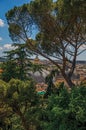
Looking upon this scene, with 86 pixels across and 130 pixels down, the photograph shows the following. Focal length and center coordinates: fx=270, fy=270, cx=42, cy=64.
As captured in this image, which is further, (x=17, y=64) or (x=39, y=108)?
(x=17, y=64)

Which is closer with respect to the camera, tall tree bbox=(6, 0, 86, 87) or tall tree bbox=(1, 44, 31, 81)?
tall tree bbox=(6, 0, 86, 87)

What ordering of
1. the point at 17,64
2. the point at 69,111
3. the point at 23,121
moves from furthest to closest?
the point at 17,64, the point at 23,121, the point at 69,111

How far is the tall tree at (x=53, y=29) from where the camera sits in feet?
27.0

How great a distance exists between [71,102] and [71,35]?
386cm

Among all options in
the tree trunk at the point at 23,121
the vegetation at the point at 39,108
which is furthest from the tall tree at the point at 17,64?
the tree trunk at the point at 23,121

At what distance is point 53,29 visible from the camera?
340 inches

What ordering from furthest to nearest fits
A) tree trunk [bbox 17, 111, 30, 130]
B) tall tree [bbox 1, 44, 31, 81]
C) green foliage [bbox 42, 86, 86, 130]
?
tall tree [bbox 1, 44, 31, 81]
tree trunk [bbox 17, 111, 30, 130]
green foliage [bbox 42, 86, 86, 130]

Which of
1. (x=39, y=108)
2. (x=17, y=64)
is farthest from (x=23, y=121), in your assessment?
(x=17, y=64)

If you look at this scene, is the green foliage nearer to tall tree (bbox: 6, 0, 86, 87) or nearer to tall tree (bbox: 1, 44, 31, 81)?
tall tree (bbox: 6, 0, 86, 87)

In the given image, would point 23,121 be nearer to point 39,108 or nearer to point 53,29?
point 39,108

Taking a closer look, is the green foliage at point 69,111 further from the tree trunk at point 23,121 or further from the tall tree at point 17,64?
the tall tree at point 17,64

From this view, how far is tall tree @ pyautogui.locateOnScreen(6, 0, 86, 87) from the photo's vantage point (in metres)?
8.23

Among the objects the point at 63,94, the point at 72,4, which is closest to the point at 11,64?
the point at 72,4

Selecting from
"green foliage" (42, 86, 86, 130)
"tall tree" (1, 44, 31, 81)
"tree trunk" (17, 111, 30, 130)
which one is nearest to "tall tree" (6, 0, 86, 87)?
"tall tree" (1, 44, 31, 81)
